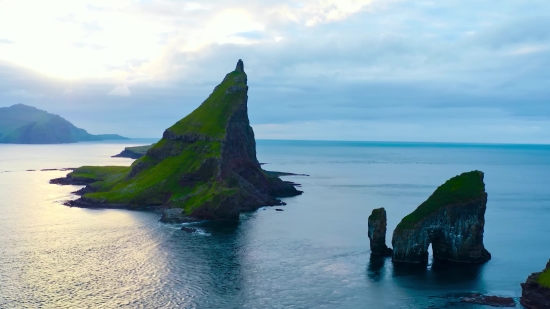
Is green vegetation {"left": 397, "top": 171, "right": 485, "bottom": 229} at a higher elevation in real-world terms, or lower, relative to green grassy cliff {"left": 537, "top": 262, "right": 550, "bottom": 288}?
higher

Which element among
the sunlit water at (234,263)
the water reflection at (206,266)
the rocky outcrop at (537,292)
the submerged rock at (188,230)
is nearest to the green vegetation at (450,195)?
the sunlit water at (234,263)

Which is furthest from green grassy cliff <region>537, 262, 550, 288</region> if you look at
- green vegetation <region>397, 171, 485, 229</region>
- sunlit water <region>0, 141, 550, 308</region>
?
green vegetation <region>397, 171, 485, 229</region>

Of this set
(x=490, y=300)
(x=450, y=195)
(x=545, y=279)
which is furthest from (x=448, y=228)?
(x=545, y=279)

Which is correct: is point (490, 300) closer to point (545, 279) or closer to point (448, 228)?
point (545, 279)

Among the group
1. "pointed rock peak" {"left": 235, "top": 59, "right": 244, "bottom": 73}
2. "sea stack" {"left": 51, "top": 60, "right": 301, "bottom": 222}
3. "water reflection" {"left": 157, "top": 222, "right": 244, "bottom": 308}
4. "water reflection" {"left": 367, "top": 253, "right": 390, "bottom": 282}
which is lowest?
"water reflection" {"left": 157, "top": 222, "right": 244, "bottom": 308}

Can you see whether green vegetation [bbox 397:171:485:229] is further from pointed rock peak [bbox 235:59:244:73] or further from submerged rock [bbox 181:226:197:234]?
pointed rock peak [bbox 235:59:244:73]

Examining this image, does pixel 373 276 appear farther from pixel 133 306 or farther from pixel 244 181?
pixel 244 181

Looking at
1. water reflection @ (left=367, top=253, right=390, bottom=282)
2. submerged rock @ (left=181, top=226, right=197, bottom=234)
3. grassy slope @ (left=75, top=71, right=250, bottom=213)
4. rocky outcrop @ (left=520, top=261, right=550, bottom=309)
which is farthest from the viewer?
grassy slope @ (left=75, top=71, right=250, bottom=213)
